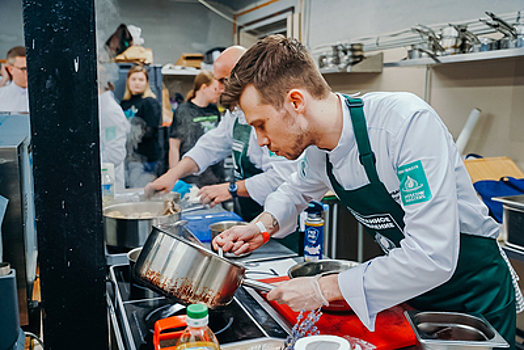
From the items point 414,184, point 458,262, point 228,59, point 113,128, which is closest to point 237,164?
point 228,59

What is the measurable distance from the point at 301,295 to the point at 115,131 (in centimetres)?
281

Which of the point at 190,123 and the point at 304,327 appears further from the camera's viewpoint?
the point at 190,123

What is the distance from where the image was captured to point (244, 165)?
98.7 inches

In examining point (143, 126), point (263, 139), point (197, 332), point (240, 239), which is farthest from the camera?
point (143, 126)

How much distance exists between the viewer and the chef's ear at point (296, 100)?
1100mm

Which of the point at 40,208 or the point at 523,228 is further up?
the point at 40,208

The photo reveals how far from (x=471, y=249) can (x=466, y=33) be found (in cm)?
194

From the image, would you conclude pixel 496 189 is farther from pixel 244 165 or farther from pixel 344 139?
pixel 344 139

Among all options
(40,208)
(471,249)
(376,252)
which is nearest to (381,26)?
(376,252)

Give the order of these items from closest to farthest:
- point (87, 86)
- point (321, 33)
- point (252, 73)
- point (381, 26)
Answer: point (87, 86) < point (252, 73) < point (381, 26) < point (321, 33)

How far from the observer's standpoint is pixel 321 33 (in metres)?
4.64

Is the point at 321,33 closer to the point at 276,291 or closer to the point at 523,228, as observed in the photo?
the point at 523,228

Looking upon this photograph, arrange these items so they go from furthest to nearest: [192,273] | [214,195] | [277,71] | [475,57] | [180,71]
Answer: [180,71] < [475,57] < [214,195] < [277,71] < [192,273]

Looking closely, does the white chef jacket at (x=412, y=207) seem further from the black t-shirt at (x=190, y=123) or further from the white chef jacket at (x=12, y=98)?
the white chef jacket at (x=12, y=98)
